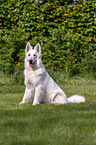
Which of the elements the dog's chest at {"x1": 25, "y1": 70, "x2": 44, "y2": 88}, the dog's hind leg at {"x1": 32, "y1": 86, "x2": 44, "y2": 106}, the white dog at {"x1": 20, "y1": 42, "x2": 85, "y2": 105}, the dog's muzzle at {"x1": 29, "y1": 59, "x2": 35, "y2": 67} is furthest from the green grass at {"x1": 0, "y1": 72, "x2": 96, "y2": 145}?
the dog's muzzle at {"x1": 29, "y1": 59, "x2": 35, "y2": 67}

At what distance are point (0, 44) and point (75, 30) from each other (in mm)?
3486

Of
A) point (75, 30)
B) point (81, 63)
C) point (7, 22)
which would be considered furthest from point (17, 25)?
point (81, 63)

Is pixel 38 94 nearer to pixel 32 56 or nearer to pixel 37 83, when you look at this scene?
pixel 37 83

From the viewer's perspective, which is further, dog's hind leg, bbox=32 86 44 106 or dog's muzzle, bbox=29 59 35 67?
dog's hind leg, bbox=32 86 44 106

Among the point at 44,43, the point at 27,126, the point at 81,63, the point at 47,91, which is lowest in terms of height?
the point at 81,63

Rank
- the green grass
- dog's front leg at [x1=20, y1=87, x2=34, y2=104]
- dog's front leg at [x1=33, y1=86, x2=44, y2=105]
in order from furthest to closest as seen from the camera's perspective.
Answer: dog's front leg at [x1=20, y1=87, x2=34, y2=104] < dog's front leg at [x1=33, y1=86, x2=44, y2=105] < the green grass

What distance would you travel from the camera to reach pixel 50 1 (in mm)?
11523

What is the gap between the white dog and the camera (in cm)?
535

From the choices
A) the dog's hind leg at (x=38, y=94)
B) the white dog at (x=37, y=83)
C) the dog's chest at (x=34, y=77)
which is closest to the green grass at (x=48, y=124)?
the dog's hind leg at (x=38, y=94)

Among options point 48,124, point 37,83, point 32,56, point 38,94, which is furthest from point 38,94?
point 48,124

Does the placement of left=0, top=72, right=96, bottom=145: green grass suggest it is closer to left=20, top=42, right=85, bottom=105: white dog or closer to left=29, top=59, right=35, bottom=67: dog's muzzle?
left=20, top=42, right=85, bottom=105: white dog

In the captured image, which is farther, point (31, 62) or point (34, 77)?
point (34, 77)

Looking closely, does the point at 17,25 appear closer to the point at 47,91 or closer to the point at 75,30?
the point at 75,30

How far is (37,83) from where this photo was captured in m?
5.41
